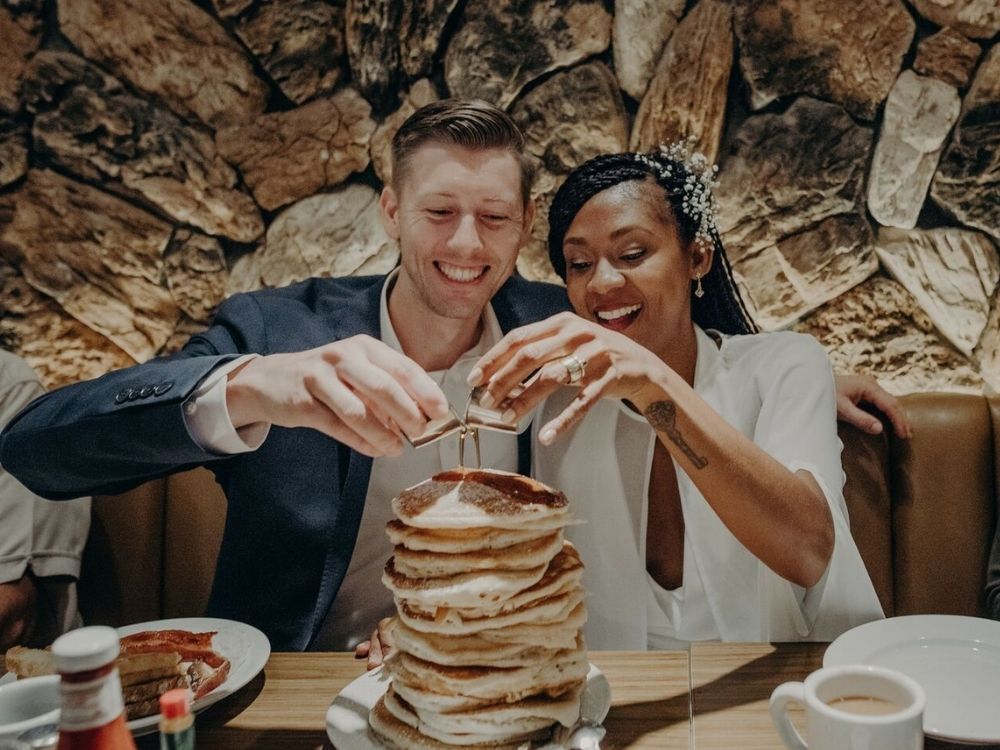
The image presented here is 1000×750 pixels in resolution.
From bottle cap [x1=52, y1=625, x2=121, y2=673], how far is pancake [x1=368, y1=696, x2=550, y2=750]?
445 mm

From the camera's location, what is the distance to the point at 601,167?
6.96 ft

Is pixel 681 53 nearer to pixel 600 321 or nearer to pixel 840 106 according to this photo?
pixel 840 106

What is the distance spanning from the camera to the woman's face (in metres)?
2.03

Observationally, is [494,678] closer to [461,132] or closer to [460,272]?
[460,272]

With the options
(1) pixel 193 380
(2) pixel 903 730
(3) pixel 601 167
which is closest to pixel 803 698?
(2) pixel 903 730

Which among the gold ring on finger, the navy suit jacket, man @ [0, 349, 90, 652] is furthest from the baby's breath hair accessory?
man @ [0, 349, 90, 652]

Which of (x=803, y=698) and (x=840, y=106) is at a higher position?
(x=840, y=106)

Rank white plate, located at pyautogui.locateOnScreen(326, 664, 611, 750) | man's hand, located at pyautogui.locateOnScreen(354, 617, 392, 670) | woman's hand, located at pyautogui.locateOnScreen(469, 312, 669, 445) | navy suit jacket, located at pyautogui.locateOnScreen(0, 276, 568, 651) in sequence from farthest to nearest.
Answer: navy suit jacket, located at pyautogui.locateOnScreen(0, 276, 568, 651)
man's hand, located at pyautogui.locateOnScreen(354, 617, 392, 670)
woman's hand, located at pyautogui.locateOnScreen(469, 312, 669, 445)
white plate, located at pyautogui.locateOnScreen(326, 664, 611, 750)

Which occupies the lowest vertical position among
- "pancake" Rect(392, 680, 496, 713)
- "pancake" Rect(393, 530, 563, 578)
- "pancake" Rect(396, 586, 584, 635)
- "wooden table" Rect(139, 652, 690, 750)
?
"wooden table" Rect(139, 652, 690, 750)

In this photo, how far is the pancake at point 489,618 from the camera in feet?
3.33

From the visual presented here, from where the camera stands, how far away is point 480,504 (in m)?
1.05

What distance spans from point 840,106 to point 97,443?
2.27 m

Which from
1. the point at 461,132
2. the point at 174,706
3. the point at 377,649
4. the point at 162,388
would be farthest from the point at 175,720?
the point at 461,132

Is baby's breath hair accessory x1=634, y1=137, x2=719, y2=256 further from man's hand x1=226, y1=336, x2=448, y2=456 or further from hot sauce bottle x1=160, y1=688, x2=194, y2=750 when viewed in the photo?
hot sauce bottle x1=160, y1=688, x2=194, y2=750
